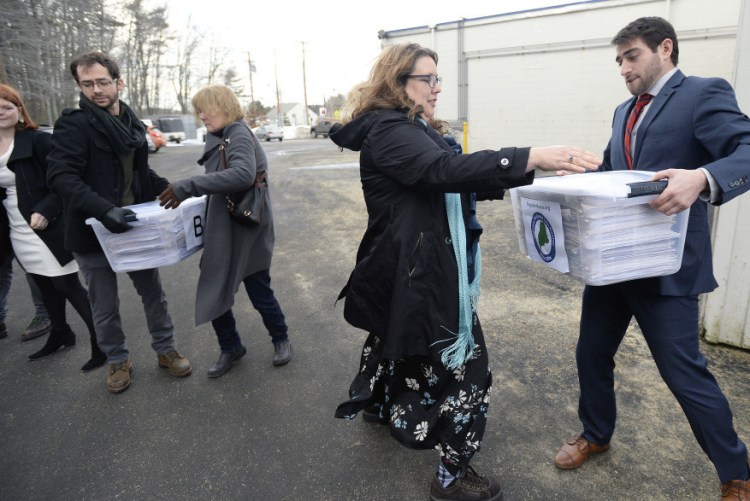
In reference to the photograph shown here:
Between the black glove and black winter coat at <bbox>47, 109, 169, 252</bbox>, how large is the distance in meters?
0.05

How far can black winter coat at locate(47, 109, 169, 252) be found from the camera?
109 inches

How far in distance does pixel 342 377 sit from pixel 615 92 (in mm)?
11009

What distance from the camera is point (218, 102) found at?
2.99 m

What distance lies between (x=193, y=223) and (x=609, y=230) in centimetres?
246

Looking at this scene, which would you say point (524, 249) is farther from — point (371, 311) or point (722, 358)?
point (722, 358)

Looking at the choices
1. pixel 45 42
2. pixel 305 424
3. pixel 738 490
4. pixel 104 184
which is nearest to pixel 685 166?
pixel 738 490

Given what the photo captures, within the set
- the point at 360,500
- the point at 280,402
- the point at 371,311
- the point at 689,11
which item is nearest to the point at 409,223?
the point at 371,311

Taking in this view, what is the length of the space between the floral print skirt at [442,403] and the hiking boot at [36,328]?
11.4 feet

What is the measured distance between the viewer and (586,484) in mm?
2172

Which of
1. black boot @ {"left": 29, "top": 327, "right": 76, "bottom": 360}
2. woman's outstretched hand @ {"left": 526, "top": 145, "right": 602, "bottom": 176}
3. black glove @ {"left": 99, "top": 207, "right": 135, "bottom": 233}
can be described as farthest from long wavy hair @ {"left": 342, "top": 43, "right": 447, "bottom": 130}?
black boot @ {"left": 29, "top": 327, "right": 76, "bottom": 360}

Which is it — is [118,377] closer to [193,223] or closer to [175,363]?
[175,363]

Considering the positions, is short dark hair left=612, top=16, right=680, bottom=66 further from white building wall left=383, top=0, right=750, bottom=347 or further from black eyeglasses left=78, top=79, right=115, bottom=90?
white building wall left=383, top=0, right=750, bottom=347

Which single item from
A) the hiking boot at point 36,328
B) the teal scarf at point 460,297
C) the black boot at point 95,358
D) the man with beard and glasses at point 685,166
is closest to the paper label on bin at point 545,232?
the teal scarf at point 460,297

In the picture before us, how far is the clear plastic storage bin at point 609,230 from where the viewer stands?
1559mm
